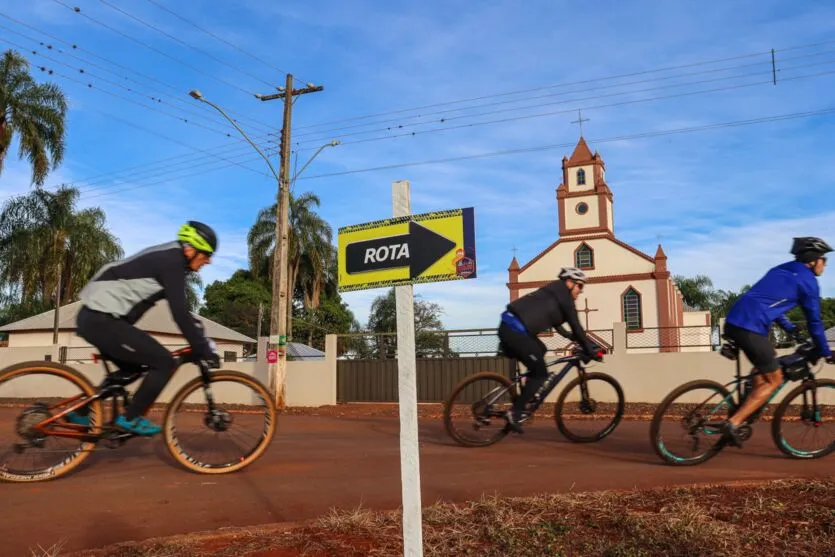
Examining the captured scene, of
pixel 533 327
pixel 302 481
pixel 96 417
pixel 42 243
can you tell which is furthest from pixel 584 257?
pixel 96 417

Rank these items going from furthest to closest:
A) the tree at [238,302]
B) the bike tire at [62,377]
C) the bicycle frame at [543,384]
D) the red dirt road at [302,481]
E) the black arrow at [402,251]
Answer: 1. the tree at [238,302]
2. the bicycle frame at [543,384]
3. the bike tire at [62,377]
4. the red dirt road at [302,481]
5. the black arrow at [402,251]

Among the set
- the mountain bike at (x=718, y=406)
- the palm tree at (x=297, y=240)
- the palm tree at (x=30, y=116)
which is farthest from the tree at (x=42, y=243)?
the mountain bike at (x=718, y=406)

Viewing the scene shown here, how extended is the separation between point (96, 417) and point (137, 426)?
279 millimetres

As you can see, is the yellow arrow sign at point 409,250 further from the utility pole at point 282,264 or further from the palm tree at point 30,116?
the palm tree at point 30,116

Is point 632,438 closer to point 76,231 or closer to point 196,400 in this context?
point 196,400

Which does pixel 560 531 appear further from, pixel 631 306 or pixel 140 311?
pixel 631 306

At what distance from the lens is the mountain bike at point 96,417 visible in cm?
457

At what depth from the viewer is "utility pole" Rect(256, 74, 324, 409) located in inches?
653

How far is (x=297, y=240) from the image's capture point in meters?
44.2

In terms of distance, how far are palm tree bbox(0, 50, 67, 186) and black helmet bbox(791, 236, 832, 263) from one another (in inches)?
1084

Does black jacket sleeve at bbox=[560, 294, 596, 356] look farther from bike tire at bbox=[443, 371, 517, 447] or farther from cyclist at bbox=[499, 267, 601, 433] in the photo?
bike tire at bbox=[443, 371, 517, 447]

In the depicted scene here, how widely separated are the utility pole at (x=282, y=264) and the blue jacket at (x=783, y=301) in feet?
40.2

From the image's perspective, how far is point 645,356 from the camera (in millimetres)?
16438

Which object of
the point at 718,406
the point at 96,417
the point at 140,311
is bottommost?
the point at 718,406
